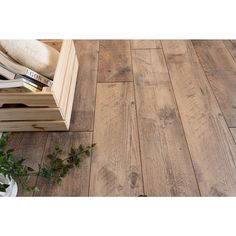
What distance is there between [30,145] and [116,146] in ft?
1.31

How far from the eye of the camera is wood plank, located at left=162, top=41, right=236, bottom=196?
1015 mm

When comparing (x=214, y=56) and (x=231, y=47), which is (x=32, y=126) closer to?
(x=214, y=56)

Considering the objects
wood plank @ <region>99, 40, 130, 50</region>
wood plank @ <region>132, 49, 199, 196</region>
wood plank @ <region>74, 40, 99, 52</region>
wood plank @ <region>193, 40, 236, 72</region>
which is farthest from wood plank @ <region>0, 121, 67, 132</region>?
wood plank @ <region>193, 40, 236, 72</region>

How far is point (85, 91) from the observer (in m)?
1.47

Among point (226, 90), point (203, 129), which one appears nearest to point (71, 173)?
point (203, 129)

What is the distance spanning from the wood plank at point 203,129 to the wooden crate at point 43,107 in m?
0.59

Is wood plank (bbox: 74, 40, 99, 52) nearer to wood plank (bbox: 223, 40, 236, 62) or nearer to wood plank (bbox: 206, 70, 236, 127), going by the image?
wood plank (bbox: 206, 70, 236, 127)

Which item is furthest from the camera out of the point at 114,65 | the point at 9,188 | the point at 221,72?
the point at 114,65

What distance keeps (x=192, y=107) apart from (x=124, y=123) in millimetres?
371
